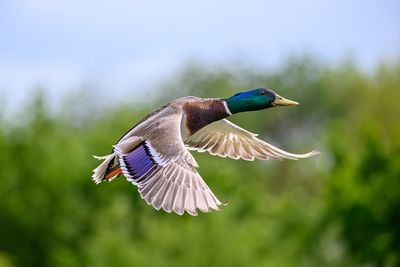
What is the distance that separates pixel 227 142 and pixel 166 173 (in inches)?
91.0

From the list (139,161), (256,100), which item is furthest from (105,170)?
(256,100)

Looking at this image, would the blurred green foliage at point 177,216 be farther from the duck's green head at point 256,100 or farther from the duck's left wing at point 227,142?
the duck's green head at point 256,100

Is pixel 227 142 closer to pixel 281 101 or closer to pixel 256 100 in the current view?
pixel 256 100

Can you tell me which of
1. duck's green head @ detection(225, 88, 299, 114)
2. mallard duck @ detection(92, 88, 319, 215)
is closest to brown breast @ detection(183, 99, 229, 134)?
mallard duck @ detection(92, 88, 319, 215)

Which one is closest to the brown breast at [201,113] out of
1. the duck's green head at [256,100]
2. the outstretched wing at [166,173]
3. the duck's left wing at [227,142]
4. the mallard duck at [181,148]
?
the mallard duck at [181,148]

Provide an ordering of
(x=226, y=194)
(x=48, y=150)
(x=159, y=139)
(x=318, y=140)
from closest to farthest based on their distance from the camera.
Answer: (x=159, y=139) < (x=226, y=194) < (x=48, y=150) < (x=318, y=140)

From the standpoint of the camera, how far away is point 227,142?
14.9 meters

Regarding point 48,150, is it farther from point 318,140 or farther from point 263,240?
point 318,140

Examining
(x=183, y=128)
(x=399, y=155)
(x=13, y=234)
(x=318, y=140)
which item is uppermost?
(x=183, y=128)

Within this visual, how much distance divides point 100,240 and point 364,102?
3210 cm

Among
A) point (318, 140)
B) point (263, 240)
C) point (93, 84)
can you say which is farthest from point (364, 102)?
point (263, 240)

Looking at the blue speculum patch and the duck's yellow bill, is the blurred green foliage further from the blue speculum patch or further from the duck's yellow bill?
the blue speculum patch

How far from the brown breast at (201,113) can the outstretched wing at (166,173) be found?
1.10 feet

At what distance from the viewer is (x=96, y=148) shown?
152 ft
